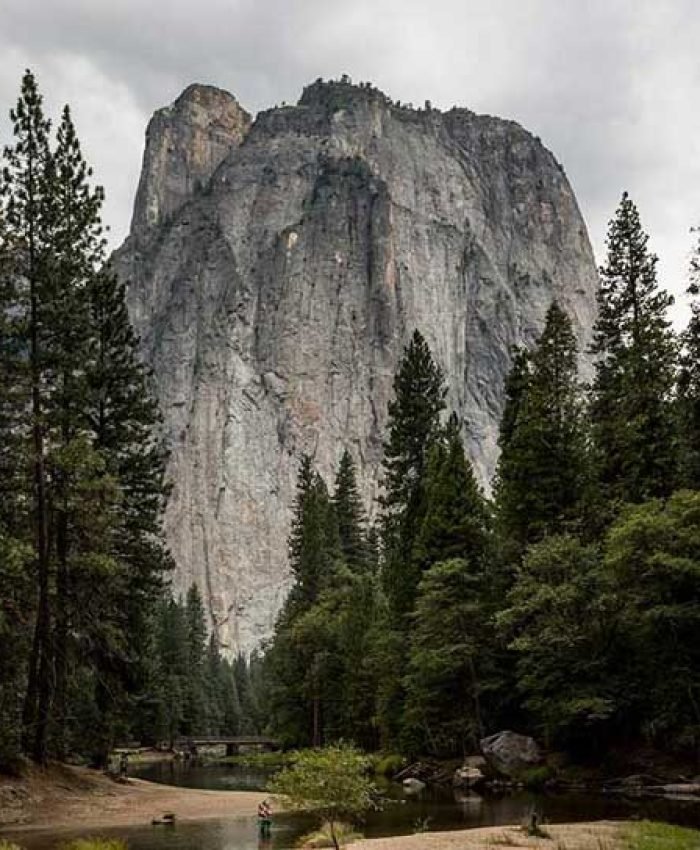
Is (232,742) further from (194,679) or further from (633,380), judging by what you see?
(633,380)

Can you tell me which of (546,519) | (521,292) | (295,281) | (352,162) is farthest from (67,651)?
(521,292)

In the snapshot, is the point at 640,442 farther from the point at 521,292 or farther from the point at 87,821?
the point at 521,292

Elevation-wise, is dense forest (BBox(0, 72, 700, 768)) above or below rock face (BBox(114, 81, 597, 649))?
below

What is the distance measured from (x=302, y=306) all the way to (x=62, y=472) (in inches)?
5516

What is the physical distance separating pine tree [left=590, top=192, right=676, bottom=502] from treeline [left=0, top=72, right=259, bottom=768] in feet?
57.4

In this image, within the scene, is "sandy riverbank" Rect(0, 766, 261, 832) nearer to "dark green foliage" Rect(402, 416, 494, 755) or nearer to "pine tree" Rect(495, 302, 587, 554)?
"dark green foliage" Rect(402, 416, 494, 755)

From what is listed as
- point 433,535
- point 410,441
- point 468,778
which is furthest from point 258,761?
point 468,778

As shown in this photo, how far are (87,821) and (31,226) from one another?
53.2 feet

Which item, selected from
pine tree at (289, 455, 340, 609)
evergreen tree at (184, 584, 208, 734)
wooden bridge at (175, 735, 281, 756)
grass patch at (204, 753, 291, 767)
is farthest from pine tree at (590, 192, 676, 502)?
evergreen tree at (184, 584, 208, 734)

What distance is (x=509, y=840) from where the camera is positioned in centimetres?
1792

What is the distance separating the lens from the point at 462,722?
36844mm

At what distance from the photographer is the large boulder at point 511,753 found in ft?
108

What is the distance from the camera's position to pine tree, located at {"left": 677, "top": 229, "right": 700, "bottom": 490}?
28.3 m

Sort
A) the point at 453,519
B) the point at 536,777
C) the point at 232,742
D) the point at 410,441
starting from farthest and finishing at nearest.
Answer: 1. the point at 232,742
2. the point at 410,441
3. the point at 453,519
4. the point at 536,777
